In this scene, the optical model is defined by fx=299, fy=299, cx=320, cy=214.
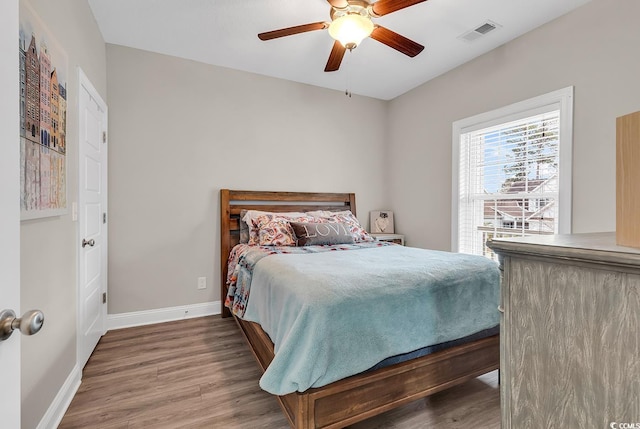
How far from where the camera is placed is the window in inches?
95.9

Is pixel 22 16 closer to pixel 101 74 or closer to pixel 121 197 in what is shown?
pixel 101 74

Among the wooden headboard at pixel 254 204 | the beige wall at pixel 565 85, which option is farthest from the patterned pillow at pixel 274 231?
the beige wall at pixel 565 85

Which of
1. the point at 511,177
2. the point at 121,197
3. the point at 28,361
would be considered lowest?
the point at 28,361

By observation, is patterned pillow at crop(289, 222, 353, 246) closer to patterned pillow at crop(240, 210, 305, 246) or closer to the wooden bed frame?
patterned pillow at crop(240, 210, 305, 246)

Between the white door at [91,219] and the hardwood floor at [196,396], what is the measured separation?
27cm

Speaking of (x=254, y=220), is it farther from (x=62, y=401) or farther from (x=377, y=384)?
(x=377, y=384)

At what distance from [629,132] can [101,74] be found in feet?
11.3

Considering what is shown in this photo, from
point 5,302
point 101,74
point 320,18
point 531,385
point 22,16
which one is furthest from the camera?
point 101,74

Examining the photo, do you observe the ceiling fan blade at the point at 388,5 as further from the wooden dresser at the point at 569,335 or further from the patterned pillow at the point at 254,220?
the patterned pillow at the point at 254,220

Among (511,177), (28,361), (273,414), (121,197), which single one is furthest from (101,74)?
(511,177)

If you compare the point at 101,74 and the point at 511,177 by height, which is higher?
the point at 101,74

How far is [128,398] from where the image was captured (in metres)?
1.83

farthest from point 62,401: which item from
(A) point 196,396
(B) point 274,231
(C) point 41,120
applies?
(B) point 274,231

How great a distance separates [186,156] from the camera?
315 centimetres
